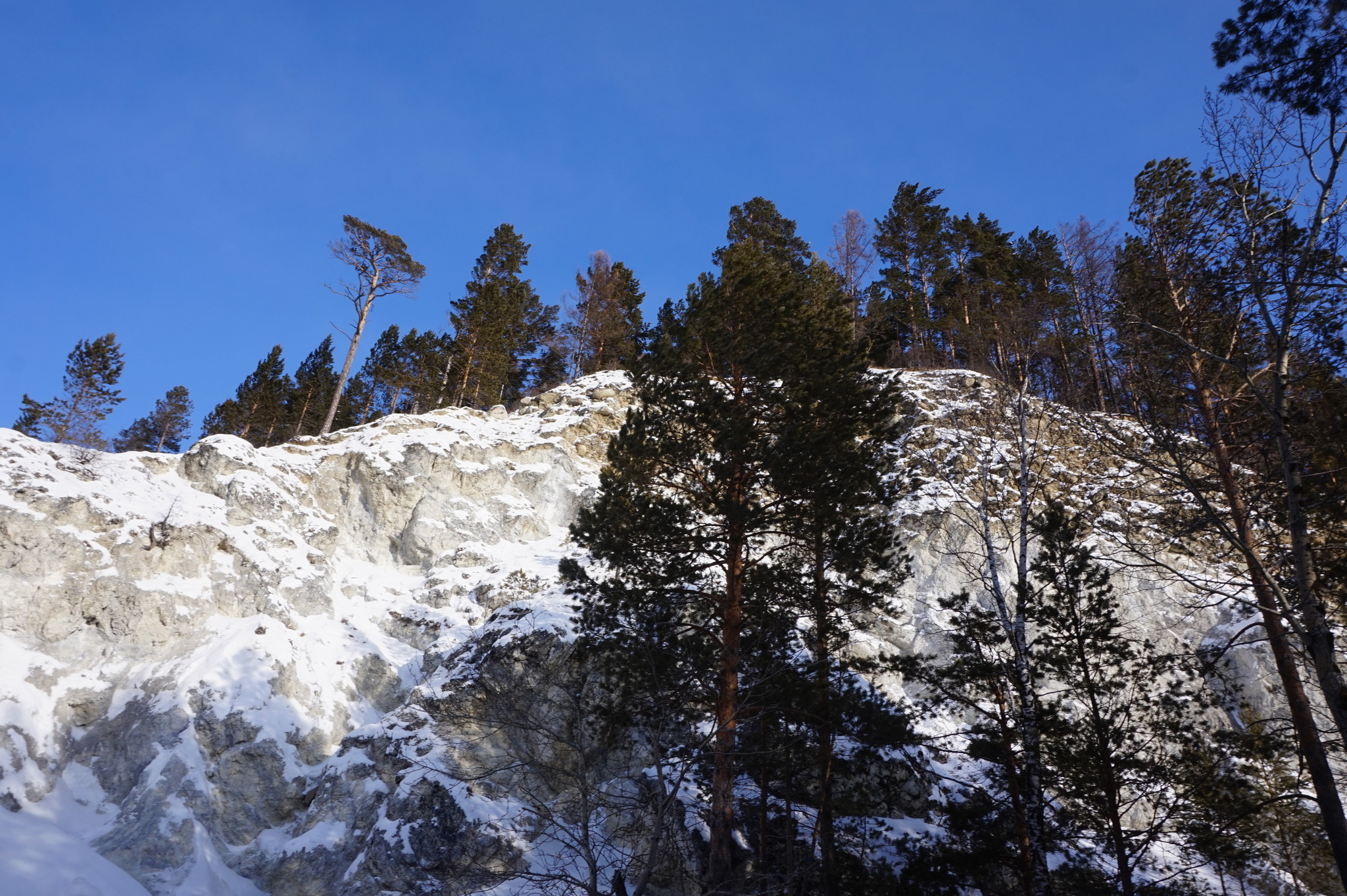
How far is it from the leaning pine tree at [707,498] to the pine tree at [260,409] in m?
37.4

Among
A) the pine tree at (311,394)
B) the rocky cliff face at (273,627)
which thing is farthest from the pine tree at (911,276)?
the pine tree at (311,394)

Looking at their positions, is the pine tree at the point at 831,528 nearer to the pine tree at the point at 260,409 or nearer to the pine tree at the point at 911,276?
the pine tree at the point at 911,276

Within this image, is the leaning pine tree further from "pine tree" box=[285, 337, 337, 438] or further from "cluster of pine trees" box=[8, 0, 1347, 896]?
"pine tree" box=[285, 337, 337, 438]

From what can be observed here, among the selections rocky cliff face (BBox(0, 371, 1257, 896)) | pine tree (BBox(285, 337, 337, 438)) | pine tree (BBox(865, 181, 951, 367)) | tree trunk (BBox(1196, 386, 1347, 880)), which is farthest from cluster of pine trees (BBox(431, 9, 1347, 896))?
pine tree (BBox(285, 337, 337, 438))

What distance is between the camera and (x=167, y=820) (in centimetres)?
1587

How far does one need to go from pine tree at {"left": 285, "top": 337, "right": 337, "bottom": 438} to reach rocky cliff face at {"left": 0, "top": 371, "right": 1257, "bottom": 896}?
1751 cm

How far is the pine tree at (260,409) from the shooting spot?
42906 mm

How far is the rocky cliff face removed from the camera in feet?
50.5

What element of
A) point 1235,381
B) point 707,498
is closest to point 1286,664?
point 1235,381

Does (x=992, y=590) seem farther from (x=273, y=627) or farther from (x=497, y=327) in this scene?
(x=497, y=327)

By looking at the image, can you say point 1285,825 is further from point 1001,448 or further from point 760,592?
point 1001,448

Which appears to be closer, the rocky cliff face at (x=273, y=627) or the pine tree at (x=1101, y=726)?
the pine tree at (x=1101, y=726)

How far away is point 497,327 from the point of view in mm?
39688

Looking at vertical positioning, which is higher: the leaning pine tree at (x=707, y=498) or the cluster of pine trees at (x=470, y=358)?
the cluster of pine trees at (x=470, y=358)
